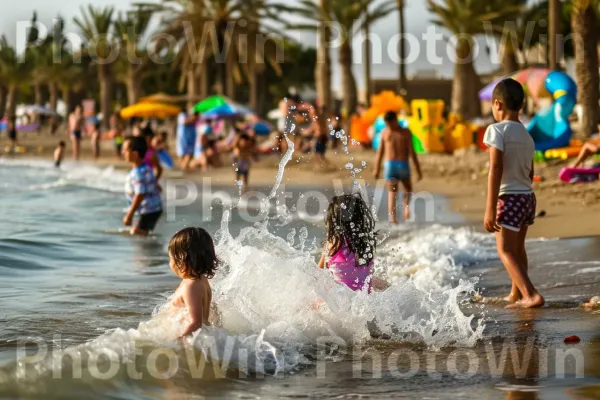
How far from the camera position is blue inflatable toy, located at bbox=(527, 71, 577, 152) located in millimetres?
19297

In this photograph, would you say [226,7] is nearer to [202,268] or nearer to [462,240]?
[462,240]

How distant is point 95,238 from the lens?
42.0ft

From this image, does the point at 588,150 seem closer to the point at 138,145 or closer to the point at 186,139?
the point at 138,145

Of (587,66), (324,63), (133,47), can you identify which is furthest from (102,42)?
(587,66)

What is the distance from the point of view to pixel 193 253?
5742mm

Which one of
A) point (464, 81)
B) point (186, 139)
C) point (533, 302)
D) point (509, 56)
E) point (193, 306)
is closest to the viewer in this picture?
point (193, 306)

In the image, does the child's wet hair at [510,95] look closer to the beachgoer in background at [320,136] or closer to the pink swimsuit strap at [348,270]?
the pink swimsuit strap at [348,270]

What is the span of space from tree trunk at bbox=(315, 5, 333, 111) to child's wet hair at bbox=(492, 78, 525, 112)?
107ft

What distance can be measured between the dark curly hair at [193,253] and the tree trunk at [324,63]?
3429cm

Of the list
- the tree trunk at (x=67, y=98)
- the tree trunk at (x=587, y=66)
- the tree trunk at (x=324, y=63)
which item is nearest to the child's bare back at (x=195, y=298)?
the tree trunk at (x=587, y=66)

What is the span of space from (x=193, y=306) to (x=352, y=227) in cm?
127

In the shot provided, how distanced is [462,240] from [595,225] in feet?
5.53

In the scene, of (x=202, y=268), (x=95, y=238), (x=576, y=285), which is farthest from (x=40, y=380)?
(x=95, y=238)

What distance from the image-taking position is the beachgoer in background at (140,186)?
36.0 ft
